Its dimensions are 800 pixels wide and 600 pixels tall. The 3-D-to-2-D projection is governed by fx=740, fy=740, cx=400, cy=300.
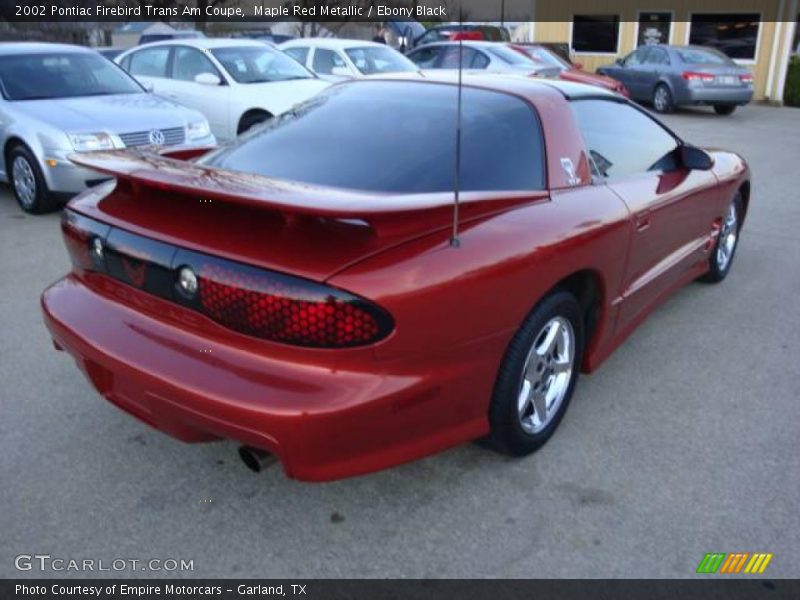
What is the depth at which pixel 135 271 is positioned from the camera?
99.0 inches

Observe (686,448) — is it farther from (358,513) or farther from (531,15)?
(531,15)

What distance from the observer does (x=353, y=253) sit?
221 cm

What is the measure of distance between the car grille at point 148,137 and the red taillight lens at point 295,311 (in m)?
4.72

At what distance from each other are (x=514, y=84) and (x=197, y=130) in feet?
15.0

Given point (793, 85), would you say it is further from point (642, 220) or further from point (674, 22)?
point (642, 220)

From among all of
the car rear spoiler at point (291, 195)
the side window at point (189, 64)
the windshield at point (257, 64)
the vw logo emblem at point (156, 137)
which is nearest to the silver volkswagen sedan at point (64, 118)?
the vw logo emblem at point (156, 137)

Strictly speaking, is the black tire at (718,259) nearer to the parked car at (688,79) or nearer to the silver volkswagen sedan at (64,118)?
the silver volkswagen sedan at (64,118)

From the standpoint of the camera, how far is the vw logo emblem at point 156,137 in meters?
6.62

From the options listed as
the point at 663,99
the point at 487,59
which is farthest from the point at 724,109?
the point at 487,59

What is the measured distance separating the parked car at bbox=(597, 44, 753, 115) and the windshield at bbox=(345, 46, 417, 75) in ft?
24.4

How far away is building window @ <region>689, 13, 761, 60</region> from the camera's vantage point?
2031 centimetres

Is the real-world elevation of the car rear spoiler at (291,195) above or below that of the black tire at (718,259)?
above
